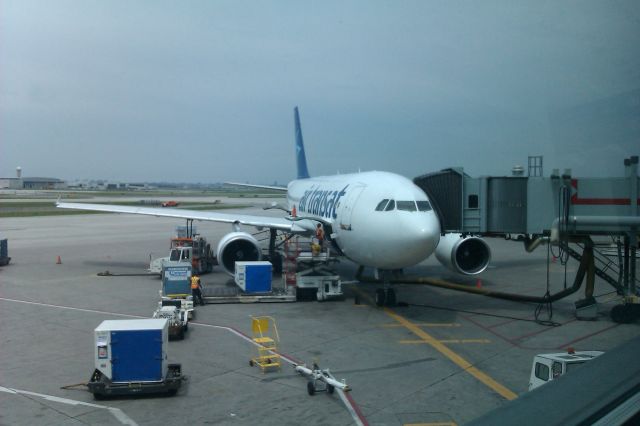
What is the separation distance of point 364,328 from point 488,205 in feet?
16.5

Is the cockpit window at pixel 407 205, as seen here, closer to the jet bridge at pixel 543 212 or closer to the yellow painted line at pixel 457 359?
the jet bridge at pixel 543 212

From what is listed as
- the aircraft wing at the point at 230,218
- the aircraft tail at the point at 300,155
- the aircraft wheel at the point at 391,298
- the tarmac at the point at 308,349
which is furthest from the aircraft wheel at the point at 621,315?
the aircraft tail at the point at 300,155

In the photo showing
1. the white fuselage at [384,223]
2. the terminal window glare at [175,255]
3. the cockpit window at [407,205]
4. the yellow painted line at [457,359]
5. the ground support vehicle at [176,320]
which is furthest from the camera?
the terminal window glare at [175,255]

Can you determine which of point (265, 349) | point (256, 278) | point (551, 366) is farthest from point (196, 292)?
point (551, 366)

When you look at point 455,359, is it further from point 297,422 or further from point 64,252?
point 64,252

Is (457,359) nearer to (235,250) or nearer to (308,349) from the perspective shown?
(308,349)

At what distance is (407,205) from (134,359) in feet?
26.6

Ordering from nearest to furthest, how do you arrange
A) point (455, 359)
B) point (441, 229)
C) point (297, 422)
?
point (297, 422) < point (455, 359) < point (441, 229)

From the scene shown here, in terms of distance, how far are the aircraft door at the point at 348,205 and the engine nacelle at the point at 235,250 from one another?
16.2 ft

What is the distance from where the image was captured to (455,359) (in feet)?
38.4

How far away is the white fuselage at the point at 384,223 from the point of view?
1448 cm

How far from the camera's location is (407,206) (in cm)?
1512

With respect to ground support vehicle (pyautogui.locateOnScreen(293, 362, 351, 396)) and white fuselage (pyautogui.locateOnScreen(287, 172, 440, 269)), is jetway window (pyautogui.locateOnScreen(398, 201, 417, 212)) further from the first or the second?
ground support vehicle (pyautogui.locateOnScreen(293, 362, 351, 396))

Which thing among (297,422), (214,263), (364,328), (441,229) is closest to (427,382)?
(297,422)
